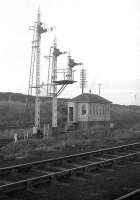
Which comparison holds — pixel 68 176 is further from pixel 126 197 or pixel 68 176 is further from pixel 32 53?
pixel 32 53

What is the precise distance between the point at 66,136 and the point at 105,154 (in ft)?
35.4

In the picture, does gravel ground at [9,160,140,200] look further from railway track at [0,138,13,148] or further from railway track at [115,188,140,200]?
railway track at [0,138,13,148]

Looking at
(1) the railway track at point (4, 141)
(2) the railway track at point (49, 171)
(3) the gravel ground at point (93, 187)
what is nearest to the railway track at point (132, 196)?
(3) the gravel ground at point (93, 187)

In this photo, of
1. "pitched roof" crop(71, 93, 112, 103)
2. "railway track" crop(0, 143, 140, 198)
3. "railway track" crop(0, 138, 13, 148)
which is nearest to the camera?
"railway track" crop(0, 143, 140, 198)

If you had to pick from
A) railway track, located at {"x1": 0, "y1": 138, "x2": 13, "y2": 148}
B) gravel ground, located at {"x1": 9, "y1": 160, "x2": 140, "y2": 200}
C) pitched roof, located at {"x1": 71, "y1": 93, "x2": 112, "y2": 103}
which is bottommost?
gravel ground, located at {"x1": 9, "y1": 160, "x2": 140, "y2": 200}

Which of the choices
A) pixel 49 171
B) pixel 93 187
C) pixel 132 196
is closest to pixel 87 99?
pixel 49 171

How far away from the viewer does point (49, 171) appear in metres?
10.4

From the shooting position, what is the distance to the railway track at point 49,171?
27.0 feet

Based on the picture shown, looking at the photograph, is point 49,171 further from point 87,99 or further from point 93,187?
point 87,99

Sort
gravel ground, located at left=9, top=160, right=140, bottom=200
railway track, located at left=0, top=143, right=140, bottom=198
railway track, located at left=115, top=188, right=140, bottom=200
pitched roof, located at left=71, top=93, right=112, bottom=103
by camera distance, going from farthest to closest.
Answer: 1. pitched roof, located at left=71, top=93, right=112, bottom=103
2. railway track, located at left=0, top=143, right=140, bottom=198
3. gravel ground, located at left=9, top=160, right=140, bottom=200
4. railway track, located at left=115, top=188, right=140, bottom=200

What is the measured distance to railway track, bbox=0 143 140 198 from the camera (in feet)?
27.0

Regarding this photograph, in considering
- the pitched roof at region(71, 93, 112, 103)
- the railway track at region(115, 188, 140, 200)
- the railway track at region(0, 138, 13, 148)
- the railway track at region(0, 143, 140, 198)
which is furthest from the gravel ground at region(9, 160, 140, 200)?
the pitched roof at region(71, 93, 112, 103)

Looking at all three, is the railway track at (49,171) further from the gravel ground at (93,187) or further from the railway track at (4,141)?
the railway track at (4,141)

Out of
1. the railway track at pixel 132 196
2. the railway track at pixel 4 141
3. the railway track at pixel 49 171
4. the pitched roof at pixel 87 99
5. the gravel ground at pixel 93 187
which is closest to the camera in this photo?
the railway track at pixel 132 196
